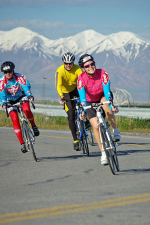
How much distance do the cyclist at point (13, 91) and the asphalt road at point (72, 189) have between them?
2.82 ft

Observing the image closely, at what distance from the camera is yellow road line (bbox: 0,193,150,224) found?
4.86 meters

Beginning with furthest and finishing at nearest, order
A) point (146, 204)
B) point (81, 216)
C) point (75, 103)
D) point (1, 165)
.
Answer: point (75, 103) < point (1, 165) < point (146, 204) < point (81, 216)

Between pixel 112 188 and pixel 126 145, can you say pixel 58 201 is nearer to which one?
pixel 112 188

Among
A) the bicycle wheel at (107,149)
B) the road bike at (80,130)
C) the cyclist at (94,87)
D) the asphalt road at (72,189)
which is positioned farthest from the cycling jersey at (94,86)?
the road bike at (80,130)

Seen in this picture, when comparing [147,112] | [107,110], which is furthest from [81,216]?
[147,112]

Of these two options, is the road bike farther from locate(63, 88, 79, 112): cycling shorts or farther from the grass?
the grass

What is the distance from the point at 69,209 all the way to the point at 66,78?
5.79 meters

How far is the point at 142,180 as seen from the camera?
7.10 metres

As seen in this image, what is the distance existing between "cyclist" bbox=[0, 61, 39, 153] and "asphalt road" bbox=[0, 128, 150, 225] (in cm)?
86

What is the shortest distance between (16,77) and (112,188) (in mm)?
4258

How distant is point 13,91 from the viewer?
9844mm

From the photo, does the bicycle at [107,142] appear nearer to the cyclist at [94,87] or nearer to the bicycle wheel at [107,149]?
the bicycle wheel at [107,149]

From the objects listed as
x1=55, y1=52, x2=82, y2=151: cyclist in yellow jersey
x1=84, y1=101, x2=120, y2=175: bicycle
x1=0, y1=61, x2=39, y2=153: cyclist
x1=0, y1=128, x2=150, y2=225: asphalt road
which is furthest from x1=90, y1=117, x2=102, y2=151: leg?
x1=55, y1=52, x2=82, y2=151: cyclist in yellow jersey

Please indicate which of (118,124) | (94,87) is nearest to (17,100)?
(94,87)
